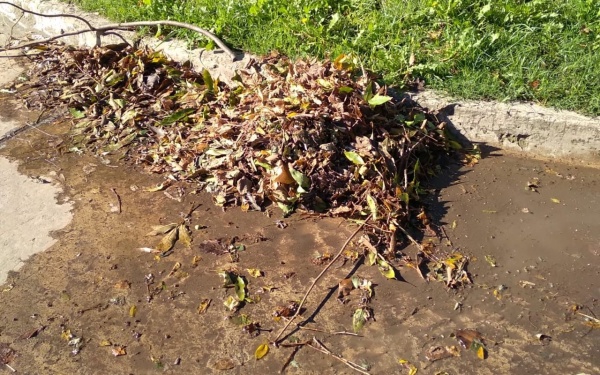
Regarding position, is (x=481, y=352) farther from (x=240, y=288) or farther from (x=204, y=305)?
(x=204, y=305)

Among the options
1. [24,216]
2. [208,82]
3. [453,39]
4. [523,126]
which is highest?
[453,39]

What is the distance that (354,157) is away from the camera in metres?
3.84

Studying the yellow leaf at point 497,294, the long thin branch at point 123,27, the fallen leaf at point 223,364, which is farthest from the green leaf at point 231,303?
the long thin branch at point 123,27

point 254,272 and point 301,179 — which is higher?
point 301,179

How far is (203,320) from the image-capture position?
10.3 feet

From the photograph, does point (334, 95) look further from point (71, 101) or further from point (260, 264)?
point (71, 101)

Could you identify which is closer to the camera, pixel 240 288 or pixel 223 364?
pixel 223 364

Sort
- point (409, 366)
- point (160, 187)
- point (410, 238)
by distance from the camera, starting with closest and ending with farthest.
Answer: point (409, 366)
point (410, 238)
point (160, 187)

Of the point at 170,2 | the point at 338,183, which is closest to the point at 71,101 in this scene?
the point at 170,2

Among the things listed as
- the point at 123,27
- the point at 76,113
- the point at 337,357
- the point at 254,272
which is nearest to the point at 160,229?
the point at 254,272

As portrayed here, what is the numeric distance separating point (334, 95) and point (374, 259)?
1184 millimetres

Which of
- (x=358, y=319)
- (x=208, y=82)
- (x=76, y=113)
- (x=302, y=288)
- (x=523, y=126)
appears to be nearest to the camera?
(x=358, y=319)

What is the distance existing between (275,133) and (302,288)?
1.10 meters

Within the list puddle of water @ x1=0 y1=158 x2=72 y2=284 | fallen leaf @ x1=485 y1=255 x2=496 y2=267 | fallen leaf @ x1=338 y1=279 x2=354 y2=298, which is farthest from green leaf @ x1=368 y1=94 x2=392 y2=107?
puddle of water @ x1=0 y1=158 x2=72 y2=284
